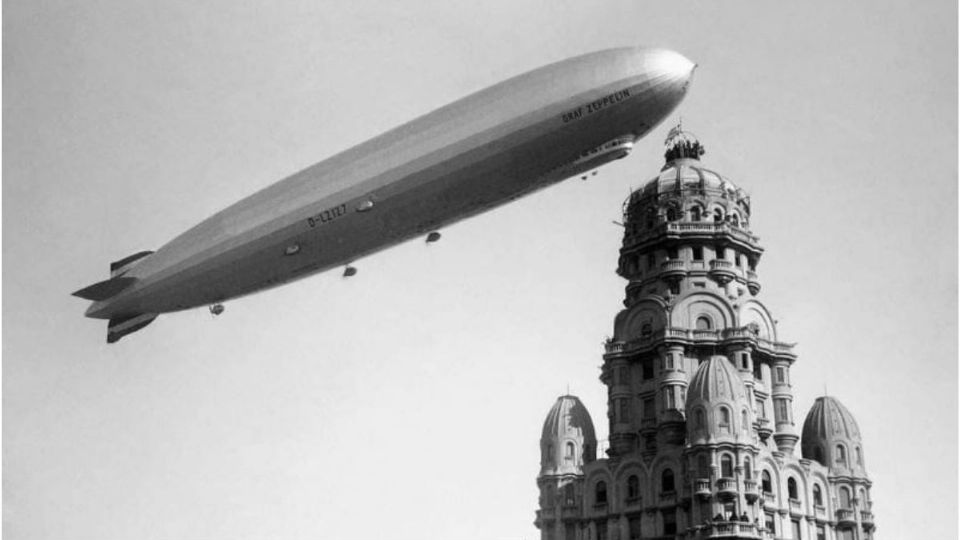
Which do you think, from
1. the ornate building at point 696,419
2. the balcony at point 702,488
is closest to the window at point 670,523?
the ornate building at point 696,419

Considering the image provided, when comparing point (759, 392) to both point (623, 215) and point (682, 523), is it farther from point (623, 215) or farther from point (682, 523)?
point (623, 215)

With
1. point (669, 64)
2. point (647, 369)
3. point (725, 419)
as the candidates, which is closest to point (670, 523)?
point (725, 419)

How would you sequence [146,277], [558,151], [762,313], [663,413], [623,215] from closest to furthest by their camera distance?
[558,151], [146,277], [663,413], [762,313], [623,215]

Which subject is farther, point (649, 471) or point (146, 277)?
point (649, 471)

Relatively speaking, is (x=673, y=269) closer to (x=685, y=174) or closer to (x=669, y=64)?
(x=685, y=174)

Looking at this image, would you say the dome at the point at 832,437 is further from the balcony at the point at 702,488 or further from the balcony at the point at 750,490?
the balcony at the point at 702,488

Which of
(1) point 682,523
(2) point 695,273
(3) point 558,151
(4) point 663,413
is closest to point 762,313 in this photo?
(2) point 695,273
